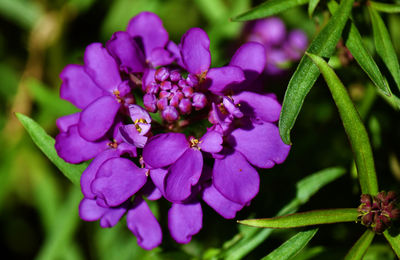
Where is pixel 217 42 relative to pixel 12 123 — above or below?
below

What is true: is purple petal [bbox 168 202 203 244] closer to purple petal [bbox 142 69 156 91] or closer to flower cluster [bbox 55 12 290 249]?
flower cluster [bbox 55 12 290 249]

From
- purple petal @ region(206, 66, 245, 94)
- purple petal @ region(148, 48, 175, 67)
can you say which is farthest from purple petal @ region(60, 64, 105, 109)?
purple petal @ region(206, 66, 245, 94)

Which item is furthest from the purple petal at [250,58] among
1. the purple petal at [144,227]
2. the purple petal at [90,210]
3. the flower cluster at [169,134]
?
the purple petal at [90,210]

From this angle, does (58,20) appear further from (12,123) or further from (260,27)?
(260,27)

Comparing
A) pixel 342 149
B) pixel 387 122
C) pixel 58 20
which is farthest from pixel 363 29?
pixel 58 20

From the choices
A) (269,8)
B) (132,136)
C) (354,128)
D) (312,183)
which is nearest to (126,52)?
(132,136)

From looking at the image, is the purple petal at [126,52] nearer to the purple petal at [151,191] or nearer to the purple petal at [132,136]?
the purple petal at [132,136]

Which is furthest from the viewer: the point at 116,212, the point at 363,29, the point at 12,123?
the point at 12,123
